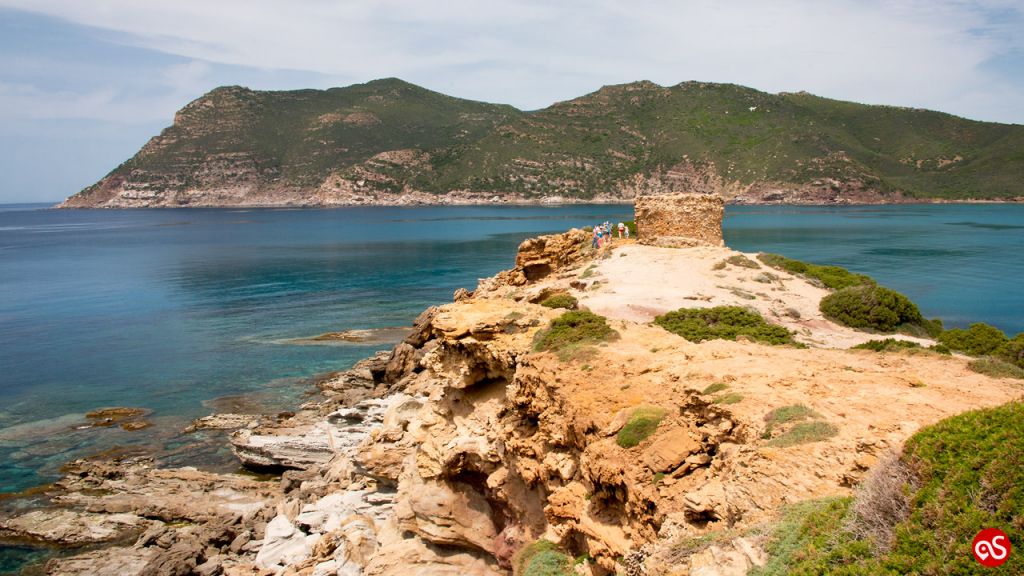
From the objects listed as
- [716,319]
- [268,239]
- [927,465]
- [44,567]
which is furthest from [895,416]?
[268,239]

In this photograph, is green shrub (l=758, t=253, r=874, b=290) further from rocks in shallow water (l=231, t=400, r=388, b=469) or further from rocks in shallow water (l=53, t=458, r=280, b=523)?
rocks in shallow water (l=53, t=458, r=280, b=523)

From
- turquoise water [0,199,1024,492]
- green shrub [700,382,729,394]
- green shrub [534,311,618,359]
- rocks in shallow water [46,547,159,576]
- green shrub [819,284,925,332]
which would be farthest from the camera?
turquoise water [0,199,1024,492]

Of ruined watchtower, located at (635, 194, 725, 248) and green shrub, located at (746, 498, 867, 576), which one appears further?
ruined watchtower, located at (635, 194, 725, 248)

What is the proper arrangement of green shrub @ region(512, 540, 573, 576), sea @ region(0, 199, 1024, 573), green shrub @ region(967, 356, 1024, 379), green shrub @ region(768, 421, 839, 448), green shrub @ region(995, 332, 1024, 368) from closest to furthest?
green shrub @ region(768, 421, 839, 448) → green shrub @ region(512, 540, 573, 576) → green shrub @ region(967, 356, 1024, 379) → green shrub @ region(995, 332, 1024, 368) → sea @ region(0, 199, 1024, 573)

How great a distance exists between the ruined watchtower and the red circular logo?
25.8 metres

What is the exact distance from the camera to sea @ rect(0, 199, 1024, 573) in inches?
991

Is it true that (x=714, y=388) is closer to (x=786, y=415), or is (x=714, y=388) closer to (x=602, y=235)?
(x=786, y=415)

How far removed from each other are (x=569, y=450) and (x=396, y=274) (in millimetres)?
50076

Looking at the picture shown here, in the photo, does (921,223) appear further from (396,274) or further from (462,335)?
(462,335)

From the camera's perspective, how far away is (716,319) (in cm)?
1762

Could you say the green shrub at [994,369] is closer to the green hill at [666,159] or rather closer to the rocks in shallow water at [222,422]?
the rocks in shallow water at [222,422]

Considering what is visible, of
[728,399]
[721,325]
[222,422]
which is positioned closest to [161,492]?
[222,422]

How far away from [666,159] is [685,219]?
451ft

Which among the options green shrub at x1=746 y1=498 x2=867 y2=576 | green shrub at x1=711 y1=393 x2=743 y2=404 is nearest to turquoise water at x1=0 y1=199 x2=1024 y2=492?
green shrub at x1=711 y1=393 x2=743 y2=404
